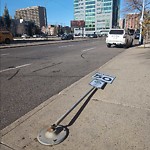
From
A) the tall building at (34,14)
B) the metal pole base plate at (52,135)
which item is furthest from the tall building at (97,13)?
the metal pole base plate at (52,135)

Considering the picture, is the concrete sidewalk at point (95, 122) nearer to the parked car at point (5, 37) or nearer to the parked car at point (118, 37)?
the parked car at point (118, 37)

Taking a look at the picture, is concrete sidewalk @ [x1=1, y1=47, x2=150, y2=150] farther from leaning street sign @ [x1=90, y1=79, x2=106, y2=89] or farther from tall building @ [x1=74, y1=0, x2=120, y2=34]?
tall building @ [x1=74, y1=0, x2=120, y2=34]

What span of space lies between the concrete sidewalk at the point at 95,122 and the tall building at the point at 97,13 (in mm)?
132549

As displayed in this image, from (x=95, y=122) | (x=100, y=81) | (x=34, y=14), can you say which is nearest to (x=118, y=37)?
(x=100, y=81)

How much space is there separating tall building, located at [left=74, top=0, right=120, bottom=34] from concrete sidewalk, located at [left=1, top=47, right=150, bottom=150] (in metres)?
133

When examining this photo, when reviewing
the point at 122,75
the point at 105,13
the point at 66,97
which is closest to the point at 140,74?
Result: the point at 122,75

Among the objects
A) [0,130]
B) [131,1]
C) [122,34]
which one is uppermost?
[131,1]

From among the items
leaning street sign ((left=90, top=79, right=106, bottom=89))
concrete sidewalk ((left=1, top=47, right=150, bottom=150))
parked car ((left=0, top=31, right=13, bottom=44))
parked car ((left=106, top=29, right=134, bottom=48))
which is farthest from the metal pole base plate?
parked car ((left=0, top=31, right=13, bottom=44))

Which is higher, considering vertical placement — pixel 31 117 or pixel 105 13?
pixel 105 13

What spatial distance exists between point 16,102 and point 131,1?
42767 mm

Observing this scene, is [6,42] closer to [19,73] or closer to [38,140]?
[19,73]

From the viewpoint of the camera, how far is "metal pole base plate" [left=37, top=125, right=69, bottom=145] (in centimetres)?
282

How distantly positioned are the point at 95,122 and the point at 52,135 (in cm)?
85

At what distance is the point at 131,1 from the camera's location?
4119 centimetres
